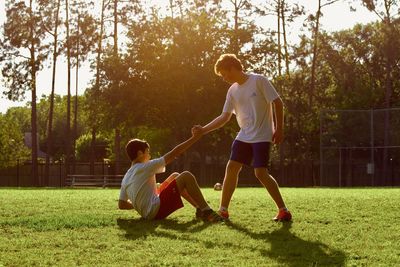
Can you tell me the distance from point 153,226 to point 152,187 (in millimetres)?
739

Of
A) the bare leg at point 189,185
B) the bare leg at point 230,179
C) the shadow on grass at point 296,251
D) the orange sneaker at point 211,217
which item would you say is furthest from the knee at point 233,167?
the shadow on grass at point 296,251

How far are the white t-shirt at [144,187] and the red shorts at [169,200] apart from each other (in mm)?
53

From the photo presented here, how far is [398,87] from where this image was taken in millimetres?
53875

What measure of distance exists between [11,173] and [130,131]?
40.6 feet

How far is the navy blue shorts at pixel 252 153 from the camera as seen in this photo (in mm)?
7953

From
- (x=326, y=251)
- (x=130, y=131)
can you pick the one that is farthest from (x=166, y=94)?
(x=326, y=251)

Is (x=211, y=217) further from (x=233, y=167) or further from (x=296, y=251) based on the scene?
(x=296, y=251)

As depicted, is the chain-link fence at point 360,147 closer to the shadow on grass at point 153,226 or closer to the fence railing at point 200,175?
the fence railing at point 200,175

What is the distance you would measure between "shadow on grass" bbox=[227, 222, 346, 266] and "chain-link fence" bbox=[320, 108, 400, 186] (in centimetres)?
3407

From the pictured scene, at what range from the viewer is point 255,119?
315 inches

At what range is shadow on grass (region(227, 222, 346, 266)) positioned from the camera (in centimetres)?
504

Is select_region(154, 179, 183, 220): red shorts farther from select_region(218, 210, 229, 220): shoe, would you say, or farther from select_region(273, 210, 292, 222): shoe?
select_region(273, 210, 292, 222): shoe

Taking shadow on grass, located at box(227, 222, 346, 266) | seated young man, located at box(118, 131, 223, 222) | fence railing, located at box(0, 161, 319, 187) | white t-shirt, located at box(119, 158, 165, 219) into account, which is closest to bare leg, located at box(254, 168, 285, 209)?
seated young man, located at box(118, 131, 223, 222)

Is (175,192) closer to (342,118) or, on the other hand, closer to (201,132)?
(201,132)
